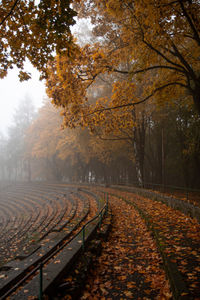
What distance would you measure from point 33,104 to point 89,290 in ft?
160

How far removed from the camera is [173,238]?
5.43 metres

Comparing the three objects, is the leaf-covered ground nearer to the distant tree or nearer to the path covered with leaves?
the path covered with leaves

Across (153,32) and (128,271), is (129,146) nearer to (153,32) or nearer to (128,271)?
(153,32)

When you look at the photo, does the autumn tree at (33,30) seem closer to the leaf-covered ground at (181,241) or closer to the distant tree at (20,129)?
the leaf-covered ground at (181,241)

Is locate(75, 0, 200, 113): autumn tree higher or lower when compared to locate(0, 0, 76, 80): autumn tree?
higher

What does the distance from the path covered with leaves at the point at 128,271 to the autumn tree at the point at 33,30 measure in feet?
17.5

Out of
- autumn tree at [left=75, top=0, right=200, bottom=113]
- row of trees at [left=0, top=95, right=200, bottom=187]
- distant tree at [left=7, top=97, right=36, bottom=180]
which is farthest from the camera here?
distant tree at [left=7, top=97, right=36, bottom=180]

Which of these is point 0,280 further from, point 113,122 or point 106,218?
point 113,122

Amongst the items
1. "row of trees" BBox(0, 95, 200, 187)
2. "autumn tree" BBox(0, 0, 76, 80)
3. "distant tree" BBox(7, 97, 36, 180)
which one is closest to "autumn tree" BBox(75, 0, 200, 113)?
"autumn tree" BBox(0, 0, 76, 80)

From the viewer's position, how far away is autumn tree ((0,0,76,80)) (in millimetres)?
4207

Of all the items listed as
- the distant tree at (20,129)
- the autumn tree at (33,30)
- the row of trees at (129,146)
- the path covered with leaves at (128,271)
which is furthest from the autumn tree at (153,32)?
the distant tree at (20,129)

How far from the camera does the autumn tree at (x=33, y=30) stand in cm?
421

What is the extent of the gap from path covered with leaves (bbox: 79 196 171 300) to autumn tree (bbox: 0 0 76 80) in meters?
5.33

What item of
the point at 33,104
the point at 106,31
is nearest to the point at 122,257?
the point at 106,31
